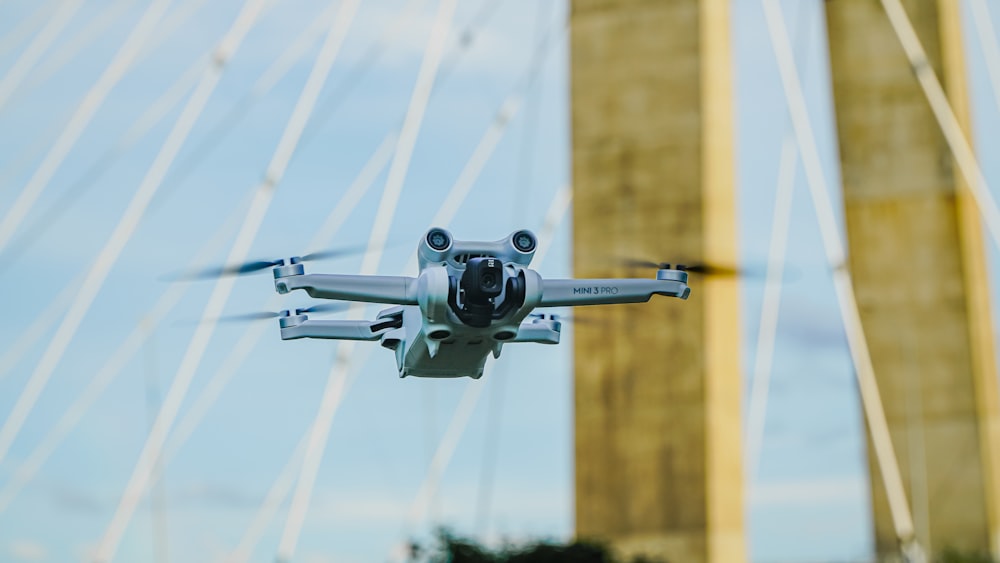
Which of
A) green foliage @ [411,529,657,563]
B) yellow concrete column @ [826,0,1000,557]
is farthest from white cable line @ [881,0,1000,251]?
green foliage @ [411,529,657,563]

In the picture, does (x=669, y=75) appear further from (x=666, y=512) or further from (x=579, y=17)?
(x=666, y=512)

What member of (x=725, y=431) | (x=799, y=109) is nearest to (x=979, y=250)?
(x=799, y=109)

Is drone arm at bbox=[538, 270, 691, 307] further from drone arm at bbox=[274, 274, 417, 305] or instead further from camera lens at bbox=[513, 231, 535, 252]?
drone arm at bbox=[274, 274, 417, 305]

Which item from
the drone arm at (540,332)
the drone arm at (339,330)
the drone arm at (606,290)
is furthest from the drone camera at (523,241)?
the drone arm at (339,330)

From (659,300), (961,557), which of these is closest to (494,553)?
(659,300)

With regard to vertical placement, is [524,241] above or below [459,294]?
above

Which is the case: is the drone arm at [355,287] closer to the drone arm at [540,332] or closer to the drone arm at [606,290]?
the drone arm at [606,290]

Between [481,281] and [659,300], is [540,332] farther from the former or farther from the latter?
→ [659,300]
